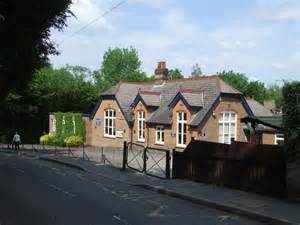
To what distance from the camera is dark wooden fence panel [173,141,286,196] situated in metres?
16.0

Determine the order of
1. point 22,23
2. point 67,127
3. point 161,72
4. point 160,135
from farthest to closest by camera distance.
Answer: point 67,127
point 161,72
point 160,135
point 22,23

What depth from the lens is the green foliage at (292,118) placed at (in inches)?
589

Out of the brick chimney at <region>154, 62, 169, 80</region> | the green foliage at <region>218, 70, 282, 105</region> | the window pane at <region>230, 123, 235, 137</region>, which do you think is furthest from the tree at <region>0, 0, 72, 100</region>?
the green foliage at <region>218, 70, 282, 105</region>

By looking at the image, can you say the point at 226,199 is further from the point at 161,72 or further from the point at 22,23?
the point at 161,72

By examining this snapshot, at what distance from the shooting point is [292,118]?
15094 mm

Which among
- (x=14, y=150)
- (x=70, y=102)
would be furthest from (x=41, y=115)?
(x=14, y=150)

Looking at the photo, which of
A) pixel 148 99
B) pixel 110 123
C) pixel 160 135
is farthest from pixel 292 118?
pixel 110 123

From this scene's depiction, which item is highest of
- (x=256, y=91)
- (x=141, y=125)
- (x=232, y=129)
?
(x=256, y=91)

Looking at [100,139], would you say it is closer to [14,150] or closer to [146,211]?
[14,150]

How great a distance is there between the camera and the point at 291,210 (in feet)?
44.7

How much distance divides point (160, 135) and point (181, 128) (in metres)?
2.92

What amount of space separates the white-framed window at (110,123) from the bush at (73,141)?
275cm

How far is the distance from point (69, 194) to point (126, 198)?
1.88m

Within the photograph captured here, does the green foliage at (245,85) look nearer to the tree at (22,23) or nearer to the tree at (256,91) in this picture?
the tree at (256,91)
